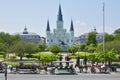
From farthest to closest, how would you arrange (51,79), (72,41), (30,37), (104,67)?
(30,37), (72,41), (104,67), (51,79)

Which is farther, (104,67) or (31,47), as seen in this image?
(31,47)

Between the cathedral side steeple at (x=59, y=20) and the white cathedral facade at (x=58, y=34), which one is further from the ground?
the cathedral side steeple at (x=59, y=20)

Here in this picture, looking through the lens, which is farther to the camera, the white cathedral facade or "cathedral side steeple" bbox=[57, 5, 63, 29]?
the white cathedral facade

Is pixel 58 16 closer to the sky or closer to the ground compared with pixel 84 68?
closer to the sky

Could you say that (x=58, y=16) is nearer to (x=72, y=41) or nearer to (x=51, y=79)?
(x=72, y=41)

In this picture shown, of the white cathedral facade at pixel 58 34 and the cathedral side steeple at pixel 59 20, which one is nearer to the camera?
the cathedral side steeple at pixel 59 20

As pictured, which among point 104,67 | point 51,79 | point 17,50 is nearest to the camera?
point 51,79

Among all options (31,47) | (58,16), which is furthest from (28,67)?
(58,16)

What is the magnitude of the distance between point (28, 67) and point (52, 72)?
2879mm

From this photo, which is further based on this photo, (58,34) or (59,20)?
(58,34)

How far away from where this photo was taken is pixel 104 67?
38.7 m

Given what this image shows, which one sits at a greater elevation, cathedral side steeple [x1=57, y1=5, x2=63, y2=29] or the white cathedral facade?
cathedral side steeple [x1=57, y1=5, x2=63, y2=29]

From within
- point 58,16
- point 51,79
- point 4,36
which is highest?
point 58,16

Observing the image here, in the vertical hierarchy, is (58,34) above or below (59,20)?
below
